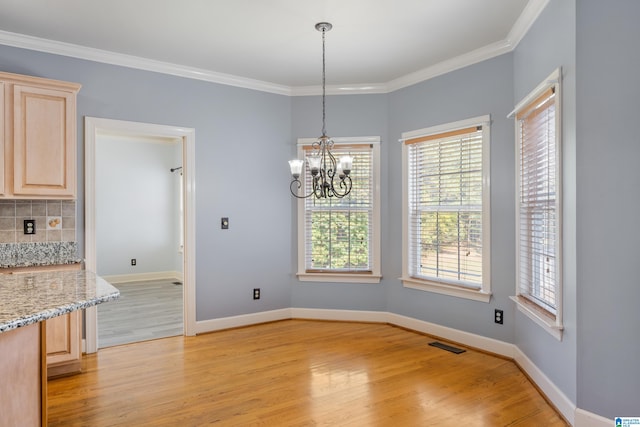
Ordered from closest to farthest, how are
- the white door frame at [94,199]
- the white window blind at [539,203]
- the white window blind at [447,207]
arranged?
the white window blind at [539,203] < the white door frame at [94,199] < the white window blind at [447,207]

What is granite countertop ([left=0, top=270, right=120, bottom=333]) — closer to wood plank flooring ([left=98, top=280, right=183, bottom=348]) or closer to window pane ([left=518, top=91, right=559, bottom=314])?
wood plank flooring ([left=98, top=280, right=183, bottom=348])

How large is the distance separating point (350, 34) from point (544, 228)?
2.09 meters

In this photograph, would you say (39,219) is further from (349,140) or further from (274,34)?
(349,140)

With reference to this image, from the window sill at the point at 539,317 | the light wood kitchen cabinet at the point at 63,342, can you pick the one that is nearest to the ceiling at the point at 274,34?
the light wood kitchen cabinet at the point at 63,342

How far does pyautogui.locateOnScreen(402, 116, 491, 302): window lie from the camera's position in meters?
3.66

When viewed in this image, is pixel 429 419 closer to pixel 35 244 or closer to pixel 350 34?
pixel 350 34

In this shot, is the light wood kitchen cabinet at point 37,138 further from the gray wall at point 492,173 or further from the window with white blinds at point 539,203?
the window with white blinds at point 539,203

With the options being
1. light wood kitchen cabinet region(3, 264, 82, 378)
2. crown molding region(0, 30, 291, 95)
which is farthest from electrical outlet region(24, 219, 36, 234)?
crown molding region(0, 30, 291, 95)

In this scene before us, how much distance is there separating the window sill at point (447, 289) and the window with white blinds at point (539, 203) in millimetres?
435

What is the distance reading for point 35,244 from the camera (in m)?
3.38

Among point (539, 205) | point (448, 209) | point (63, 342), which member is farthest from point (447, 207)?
point (63, 342)
